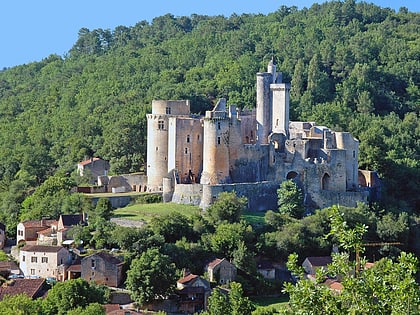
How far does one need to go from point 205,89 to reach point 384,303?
56.8 metres

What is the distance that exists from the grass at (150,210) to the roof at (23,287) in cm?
692

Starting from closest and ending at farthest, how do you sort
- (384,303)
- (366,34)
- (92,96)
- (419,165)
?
(384,303) → (419,165) → (92,96) → (366,34)

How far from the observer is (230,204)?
46.9 meters

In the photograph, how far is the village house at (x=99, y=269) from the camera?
1674 inches

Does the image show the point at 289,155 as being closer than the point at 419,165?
Yes

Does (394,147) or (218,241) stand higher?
(394,147)

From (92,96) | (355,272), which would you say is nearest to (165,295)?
(355,272)

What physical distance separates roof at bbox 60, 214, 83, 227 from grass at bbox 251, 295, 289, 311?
10.4 meters

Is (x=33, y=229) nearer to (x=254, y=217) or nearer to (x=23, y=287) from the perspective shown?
(x=23, y=287)

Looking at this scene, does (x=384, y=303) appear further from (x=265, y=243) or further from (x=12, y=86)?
(x=12, y=86)

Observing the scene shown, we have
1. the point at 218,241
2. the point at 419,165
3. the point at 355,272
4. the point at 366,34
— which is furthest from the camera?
→ the point at 366,34

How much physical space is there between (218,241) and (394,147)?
78.3 feet

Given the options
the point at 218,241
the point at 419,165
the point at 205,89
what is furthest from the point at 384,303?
the point at 205,89

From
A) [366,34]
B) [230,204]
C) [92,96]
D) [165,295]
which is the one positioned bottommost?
[165,295]
